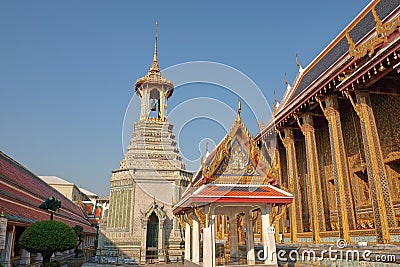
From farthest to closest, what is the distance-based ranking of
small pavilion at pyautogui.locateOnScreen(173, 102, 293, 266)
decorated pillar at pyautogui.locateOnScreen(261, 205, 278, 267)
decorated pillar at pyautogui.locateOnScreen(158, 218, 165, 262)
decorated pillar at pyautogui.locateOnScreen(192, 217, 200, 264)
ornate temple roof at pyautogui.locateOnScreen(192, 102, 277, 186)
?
decorated pillar at pyautogui.locateOnScreen(158, 218, 165, 262) → decorated pillar at pyautogui.locateOnScreen(192, 217, 200, 264) → ornate temple roof at pyautogui.locateOnScreen(192, 102, 277, 186) → decorated pillar at pyautogui.locateOnScreen(261, 205, 278, 267) → small pavilion at pyautogui.locateOnScreen(173, 102, 293, 266)

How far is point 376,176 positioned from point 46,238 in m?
12.0

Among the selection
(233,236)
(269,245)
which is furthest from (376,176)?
(233,236)

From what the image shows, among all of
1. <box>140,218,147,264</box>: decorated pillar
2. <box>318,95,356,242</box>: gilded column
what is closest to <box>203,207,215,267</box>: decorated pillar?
<box>318,95,356,242</box>: gilded column

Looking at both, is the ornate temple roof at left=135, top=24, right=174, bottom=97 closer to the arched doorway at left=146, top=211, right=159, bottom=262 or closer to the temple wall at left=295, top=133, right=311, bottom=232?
the arched doorway at left=146, top=211, right=159, bottom=262

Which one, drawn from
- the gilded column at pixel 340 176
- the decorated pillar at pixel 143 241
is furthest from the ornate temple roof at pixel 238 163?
the decorated pillar at pixel 143 241

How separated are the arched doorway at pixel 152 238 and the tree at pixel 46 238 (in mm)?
8147

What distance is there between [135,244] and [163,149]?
7.32m

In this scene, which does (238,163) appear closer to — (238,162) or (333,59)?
(238,162)

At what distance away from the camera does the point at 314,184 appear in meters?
12.4

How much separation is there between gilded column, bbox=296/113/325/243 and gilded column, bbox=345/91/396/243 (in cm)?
313

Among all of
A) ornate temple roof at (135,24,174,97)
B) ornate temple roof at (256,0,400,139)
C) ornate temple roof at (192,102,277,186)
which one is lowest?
ornate temple roof at (192,102,277,186)

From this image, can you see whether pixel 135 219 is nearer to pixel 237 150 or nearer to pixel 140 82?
pixel 140 82

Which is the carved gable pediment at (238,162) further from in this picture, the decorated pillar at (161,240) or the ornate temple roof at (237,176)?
the decorated pillar at (161,240)

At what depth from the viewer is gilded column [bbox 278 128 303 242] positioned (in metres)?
13.4
